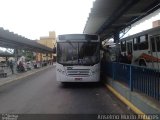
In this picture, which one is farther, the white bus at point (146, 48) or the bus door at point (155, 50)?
the white bus at point (146, 48)

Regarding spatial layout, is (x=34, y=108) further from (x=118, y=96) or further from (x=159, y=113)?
(x=159, y=113)

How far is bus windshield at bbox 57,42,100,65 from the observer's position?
16406mm

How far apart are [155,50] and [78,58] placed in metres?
5.51

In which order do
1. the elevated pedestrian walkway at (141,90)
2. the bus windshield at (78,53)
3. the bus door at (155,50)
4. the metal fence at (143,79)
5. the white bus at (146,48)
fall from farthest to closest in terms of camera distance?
1. the white bus at (146,48)
2. the bus door at (155,50)
3. the bus windshield at (78,53)
4. the metal fence at (143,79)
5. the elevated pedestrian walkway at (141,90)

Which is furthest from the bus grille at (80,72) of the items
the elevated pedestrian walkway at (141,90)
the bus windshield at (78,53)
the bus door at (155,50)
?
the bus door at (155,50)

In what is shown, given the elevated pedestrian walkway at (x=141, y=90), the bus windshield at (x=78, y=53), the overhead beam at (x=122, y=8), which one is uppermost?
the overhead beam at (x=122, y=8)

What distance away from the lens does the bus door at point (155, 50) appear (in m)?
18.9

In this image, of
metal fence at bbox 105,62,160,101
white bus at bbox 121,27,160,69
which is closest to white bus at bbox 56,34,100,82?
metal fence at bbox 105,62,160,101

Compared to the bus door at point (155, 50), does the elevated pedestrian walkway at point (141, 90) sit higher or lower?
lower

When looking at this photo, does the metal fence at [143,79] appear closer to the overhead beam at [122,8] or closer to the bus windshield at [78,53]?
the bus windshield at [78,53]

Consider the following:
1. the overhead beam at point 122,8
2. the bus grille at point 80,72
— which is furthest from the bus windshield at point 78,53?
the overhead beam at point 122,8

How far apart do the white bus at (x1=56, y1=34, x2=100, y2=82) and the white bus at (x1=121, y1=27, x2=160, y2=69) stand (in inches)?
166

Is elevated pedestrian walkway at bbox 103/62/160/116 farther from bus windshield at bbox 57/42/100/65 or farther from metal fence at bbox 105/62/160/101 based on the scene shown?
bus windshield at bbox 57/42/100/65

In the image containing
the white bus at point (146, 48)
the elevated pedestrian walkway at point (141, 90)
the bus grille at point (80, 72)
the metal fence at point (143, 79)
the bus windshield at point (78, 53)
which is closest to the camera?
the elevated pedestrian walkway at point (141, 90)
